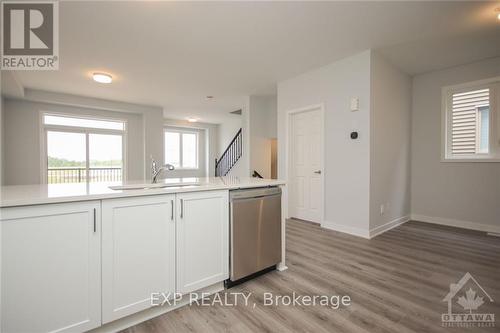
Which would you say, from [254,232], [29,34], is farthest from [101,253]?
[29,34]

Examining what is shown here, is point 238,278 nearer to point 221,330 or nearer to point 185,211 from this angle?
point 221,330

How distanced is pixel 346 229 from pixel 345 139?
1.38 meters

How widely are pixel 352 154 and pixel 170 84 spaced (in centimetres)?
381

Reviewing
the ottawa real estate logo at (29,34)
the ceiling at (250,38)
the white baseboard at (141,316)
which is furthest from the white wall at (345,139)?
the ottawa real estate logo at (29,34)

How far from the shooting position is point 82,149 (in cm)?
626

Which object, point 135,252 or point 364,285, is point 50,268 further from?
point 364,285

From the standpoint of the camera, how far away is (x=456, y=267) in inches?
95.0

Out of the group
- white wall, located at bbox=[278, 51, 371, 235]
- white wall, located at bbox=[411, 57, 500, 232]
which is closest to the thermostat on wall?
white wall, located at bbox=[278, 51, 371, 235]

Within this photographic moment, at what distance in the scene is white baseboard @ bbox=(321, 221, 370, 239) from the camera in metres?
3.37

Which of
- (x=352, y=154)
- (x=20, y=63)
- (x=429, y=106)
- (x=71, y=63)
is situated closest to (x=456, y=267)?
(x=352, y=154)

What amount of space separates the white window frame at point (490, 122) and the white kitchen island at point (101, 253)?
4225mm

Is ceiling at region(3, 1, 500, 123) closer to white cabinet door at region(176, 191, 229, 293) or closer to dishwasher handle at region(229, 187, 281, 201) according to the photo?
dishwasher handle at region(229, 187, 281, 201)

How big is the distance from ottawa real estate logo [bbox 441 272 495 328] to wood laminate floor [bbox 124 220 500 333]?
0.12ft

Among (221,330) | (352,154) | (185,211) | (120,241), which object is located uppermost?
(352,154)
